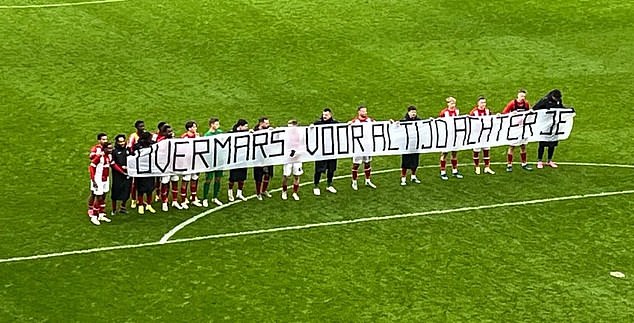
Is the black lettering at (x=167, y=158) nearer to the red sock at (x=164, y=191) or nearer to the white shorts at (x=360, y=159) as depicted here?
the red sock at (x=164, y=191)

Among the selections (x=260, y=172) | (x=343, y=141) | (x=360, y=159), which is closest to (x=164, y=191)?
(x=260, y=172)

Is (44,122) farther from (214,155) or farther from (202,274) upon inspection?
(202,274)

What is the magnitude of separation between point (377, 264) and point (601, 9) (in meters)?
18.7

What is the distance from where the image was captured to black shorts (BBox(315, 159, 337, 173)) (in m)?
23.1

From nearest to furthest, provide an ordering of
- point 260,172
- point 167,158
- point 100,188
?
point 100,188 < point 167,158 < point 260,172

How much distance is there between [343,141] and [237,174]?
2.10 meters

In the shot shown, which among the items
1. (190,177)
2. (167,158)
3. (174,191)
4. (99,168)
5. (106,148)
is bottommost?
(174,191)

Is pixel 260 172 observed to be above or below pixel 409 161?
below

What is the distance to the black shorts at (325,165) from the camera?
2311 centimetres

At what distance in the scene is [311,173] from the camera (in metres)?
24.5

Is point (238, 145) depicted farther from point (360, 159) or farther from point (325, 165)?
point (360, 159)

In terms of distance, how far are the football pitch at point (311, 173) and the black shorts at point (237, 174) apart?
1.67 feet

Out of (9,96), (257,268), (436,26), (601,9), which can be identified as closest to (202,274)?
(257,268)

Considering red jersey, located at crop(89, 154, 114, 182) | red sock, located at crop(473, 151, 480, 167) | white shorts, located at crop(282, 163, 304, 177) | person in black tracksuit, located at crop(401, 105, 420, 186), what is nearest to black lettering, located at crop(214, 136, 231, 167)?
white shorts, located at crop(282, 163, 304, 177)
